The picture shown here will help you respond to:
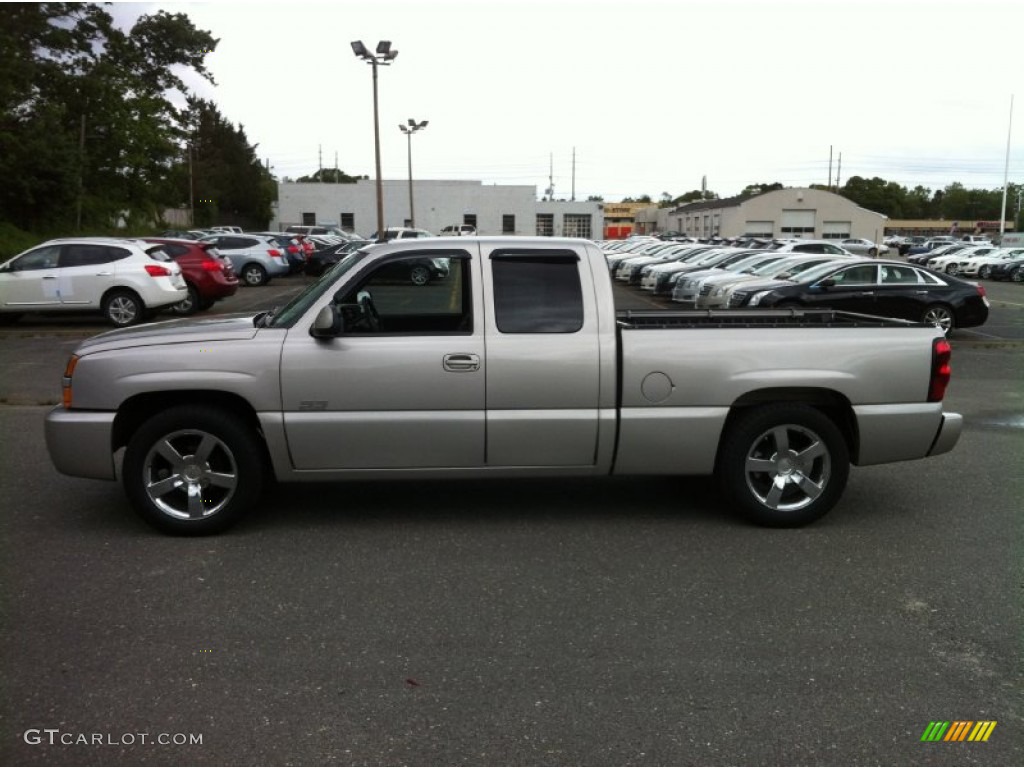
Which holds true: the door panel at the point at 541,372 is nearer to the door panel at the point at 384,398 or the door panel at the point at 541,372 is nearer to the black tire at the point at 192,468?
the door panel at the point at 384,398

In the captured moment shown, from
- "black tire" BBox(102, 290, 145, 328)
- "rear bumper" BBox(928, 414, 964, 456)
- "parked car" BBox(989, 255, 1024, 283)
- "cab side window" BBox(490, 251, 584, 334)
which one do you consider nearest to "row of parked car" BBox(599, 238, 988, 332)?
"black tire" BBox(102, 290, 145, 328)

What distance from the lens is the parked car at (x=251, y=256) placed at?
29906 mm

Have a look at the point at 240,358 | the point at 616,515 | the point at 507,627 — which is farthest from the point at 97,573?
the point at 616,515

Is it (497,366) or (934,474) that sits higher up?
(497,366)

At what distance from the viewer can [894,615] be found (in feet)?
14.4

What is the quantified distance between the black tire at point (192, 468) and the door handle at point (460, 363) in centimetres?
124

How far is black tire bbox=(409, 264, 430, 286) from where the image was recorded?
5.58 m

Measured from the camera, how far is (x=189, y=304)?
19656 millimetres

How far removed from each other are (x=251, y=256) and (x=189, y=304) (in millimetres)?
10637

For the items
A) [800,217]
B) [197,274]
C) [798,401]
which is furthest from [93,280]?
[800,217]

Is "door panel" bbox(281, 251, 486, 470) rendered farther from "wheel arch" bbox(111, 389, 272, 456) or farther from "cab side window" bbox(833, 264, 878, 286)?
"cab side window" bbox(833, 264, 878, 286)

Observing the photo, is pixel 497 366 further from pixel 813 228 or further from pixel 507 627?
pixel 813 228

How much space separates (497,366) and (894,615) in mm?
2461

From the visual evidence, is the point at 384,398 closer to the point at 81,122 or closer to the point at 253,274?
the point at 253,274
